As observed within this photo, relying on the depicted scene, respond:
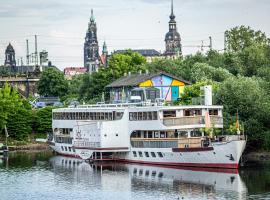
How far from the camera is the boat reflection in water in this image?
2547 inches

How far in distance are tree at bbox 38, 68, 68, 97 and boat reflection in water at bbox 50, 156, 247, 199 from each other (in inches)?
3364

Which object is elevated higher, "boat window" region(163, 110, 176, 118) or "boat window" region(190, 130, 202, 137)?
"boat window" region(163, 110, 176, 118)

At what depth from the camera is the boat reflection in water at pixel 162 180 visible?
64688mm

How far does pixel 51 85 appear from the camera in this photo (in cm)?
16988

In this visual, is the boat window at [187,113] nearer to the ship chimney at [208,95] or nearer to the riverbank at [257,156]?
the ship chimney at [208,95]

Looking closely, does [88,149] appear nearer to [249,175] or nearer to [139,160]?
[139,160]

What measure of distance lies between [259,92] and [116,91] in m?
31.8

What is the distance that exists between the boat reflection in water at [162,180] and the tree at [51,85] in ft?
280

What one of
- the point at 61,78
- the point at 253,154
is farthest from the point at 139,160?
the point at 61,78

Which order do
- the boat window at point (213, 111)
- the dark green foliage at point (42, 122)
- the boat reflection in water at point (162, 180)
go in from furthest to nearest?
the dark green foliage at point (42, 122), the boat window at point (213, 111), the boat reflection in water at point (162, 180)

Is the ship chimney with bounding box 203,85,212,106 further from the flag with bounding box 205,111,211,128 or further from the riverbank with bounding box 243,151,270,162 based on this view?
the riverbank with bounding box 243,151,270,162

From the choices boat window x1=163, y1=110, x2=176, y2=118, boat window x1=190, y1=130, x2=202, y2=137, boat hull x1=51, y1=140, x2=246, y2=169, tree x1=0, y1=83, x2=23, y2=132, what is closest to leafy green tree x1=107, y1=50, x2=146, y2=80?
tree x1=0, y1=83, x2=23, y2=132

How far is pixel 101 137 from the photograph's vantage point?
280 feet

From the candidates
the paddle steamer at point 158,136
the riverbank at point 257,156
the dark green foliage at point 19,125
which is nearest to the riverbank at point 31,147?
the dark green foliage at point 19,125
